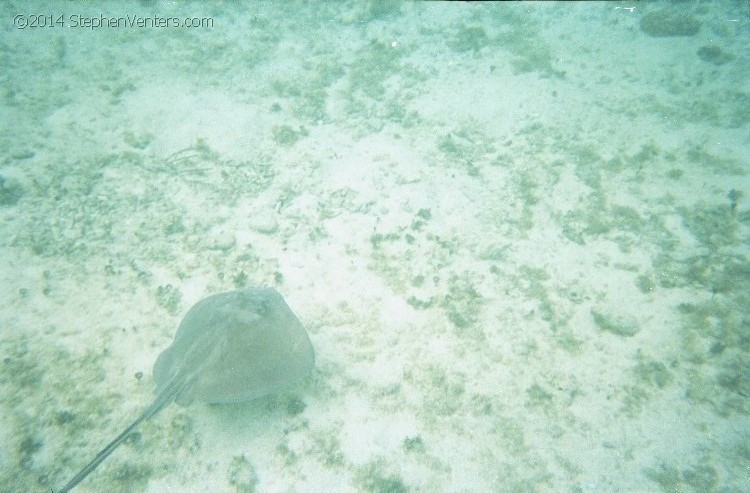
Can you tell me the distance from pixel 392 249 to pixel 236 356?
291cm

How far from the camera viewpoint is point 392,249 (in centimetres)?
564

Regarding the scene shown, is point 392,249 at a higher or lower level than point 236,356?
lower

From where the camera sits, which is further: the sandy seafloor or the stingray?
the sandy seafloor

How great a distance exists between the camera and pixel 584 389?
4.31 metres

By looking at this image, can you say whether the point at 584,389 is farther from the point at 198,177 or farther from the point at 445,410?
the point at 198,177

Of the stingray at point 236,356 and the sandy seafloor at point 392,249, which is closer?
the stingray at point 236,356

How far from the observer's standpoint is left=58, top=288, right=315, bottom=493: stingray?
10.7 ft

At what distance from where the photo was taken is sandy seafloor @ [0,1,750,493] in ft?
12.4

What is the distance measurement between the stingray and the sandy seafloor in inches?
30.7

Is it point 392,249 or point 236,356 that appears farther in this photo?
point 392,249

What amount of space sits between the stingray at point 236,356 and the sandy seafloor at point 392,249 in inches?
30.7

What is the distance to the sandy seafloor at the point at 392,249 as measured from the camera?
149 inches

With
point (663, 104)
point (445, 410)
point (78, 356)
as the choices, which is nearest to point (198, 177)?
point (78, 356)

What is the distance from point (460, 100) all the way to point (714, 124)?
17.2ft
